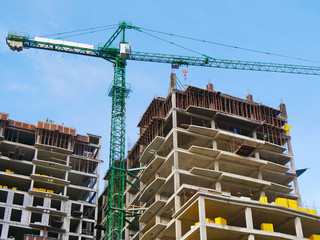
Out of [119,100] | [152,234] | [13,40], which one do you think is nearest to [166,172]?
[152,234]

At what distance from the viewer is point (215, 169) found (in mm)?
82250

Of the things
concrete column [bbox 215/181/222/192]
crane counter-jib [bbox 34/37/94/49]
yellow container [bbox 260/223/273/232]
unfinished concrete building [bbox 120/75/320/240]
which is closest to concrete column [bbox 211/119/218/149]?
unfinished concrete building [bbox 120/75/320/240]

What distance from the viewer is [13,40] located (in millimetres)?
111062

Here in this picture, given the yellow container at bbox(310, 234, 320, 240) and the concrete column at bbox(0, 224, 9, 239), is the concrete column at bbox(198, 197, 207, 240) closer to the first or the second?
the yellow container at bbox(310, 234, 320, 240)

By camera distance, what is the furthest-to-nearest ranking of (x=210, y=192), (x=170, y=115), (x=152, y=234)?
(x=170, y=115), (x=152, y=234), (x=210, y=192)

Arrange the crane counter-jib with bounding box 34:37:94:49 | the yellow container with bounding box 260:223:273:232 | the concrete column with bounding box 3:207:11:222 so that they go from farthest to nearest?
the crane counter-jib with bounding box 34:37:94:49 → the concrete column with bounding box 3:207:11:222 → the yellow container with bounding box 260:223:273:232

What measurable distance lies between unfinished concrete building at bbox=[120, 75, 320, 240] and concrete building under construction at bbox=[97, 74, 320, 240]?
5.4 inches

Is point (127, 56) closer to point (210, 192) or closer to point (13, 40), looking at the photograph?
point (13, 40)

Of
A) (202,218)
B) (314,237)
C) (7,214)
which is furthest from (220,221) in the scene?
(7,214)

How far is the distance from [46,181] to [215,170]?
124ft

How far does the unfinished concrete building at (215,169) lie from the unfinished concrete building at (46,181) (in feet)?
43.7

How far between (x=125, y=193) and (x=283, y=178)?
30.0 meters

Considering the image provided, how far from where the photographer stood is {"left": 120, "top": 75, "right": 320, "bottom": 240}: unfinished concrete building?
71750mm

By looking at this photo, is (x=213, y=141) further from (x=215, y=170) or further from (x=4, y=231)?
(x=4, y=231)
